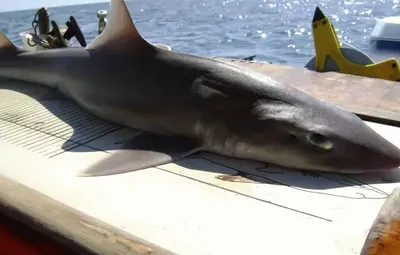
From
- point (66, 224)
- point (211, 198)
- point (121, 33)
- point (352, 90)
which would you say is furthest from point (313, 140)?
point (352, 90)

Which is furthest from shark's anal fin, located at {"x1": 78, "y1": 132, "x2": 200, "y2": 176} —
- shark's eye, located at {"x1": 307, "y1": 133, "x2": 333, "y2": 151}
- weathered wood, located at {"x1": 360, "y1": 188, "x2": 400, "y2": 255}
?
weathered wood, located at {"x1": 360, "y1": 188, "x2": 400, "y2": 255}

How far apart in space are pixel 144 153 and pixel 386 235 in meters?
1.18

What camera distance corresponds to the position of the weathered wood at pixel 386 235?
1093 mm

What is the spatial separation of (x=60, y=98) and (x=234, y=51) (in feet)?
34.3

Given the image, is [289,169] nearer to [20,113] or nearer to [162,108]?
[162,108]

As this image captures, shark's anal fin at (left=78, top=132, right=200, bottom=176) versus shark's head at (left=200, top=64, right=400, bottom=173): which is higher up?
shark's head at (left=200, top=64, right=400, bottom=173)

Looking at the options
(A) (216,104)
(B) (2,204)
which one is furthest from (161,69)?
(B) (2,204)

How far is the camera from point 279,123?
6.39 feet

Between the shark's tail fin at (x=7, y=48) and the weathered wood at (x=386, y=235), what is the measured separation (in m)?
2.76

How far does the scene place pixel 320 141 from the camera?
1.85 m

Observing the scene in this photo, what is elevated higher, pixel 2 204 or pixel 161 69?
pixel 161 69

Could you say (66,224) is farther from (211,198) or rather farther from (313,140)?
(313,140)

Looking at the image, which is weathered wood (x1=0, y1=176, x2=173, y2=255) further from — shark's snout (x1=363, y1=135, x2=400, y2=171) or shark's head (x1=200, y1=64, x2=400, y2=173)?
shark's snout (x1=363, y1=135, x2=400, y2=171)

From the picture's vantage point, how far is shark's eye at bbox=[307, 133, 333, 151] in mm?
1834
